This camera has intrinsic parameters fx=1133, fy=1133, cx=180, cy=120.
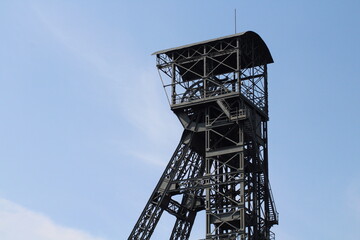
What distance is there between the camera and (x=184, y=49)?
268ft

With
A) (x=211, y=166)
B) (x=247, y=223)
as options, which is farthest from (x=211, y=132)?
(x=247, y=223)

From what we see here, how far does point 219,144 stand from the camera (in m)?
79.9

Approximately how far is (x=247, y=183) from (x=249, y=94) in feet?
21.8

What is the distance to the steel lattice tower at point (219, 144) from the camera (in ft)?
252

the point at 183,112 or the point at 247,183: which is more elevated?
the point at 183,112

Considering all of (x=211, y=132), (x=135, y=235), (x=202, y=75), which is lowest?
(x=135, y=235)

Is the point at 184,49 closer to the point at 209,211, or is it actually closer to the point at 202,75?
the point at 202,75

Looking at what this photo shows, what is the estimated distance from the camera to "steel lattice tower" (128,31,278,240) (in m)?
76.9

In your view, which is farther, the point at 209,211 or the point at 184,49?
the point at 184,49

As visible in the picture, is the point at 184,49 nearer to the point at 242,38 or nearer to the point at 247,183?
the point at 242,38

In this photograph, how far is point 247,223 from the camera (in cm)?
7581

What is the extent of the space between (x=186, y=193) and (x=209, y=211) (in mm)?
4332

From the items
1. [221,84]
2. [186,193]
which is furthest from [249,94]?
[186,193]

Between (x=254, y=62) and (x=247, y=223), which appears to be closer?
(x=247, y=223)
